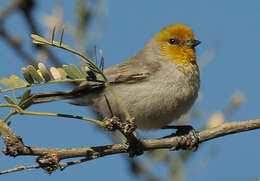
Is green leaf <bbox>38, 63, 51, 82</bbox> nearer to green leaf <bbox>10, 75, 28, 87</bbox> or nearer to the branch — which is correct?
green leaf <bbox>10, 75, 28, 87</bbox>

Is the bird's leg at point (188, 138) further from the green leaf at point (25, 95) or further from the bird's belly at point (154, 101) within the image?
the green leaf at point (25, 95)

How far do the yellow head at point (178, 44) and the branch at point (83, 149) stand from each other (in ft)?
4.04

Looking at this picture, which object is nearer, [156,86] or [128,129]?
[128,129]

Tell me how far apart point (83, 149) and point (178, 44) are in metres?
2.13

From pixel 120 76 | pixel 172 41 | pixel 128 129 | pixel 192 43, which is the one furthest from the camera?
pixel 172 41

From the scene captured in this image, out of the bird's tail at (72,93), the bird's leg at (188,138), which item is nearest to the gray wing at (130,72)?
the bird's tail at (72,93)

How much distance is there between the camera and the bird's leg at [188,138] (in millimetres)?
3134

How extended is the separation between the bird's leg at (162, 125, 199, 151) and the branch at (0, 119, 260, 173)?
0.19 metres

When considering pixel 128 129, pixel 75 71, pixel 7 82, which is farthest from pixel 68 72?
pixel 128 129

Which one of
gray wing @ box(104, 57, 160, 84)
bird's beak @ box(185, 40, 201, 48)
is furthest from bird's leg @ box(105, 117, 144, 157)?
bird's beak @ box(185, 40, 201, 48)

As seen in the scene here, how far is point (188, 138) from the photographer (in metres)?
3.33

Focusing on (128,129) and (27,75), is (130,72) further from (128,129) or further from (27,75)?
(27,75)

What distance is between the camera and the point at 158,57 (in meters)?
4.05

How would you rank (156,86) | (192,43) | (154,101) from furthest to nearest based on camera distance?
(192,43), (156,86), (154,101)
